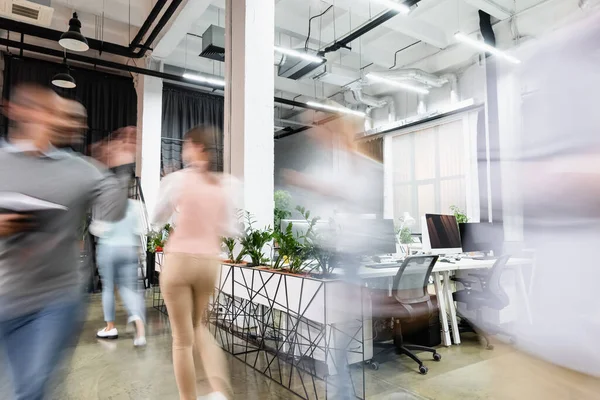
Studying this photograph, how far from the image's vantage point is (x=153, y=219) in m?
2.09

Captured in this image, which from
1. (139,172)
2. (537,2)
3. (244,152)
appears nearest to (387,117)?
(537,2)

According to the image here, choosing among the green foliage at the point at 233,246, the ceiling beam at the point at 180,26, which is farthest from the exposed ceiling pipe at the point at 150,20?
the green foliage at the point at 233,246

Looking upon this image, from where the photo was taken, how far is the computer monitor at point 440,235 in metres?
4.04

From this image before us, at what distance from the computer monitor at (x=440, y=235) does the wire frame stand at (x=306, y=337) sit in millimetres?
1572

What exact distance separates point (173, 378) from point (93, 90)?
26.7 ft

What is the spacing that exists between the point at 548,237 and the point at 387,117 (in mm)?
9977

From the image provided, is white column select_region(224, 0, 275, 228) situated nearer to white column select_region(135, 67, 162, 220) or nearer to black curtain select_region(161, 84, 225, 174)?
white column select_region(135, 67, 162, 220)

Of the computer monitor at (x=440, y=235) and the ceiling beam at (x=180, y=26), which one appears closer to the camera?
the computer monitor at (x=440, y=235)

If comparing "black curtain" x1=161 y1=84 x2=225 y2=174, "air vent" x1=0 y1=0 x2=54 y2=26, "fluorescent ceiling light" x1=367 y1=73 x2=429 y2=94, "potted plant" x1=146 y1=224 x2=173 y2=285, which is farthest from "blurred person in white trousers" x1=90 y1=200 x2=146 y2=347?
"black curtain" x1=161 y1=84 x2=225 y2=174

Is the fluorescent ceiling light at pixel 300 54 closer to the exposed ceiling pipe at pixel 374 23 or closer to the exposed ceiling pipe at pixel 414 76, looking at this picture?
the exposed ceiling pipe at pixel 374 23

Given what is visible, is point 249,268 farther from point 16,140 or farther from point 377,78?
point 377,78

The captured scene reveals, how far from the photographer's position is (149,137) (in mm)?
7871

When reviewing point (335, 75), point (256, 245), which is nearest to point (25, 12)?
point (335, 75)

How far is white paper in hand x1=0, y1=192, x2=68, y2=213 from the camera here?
44.9 inches
